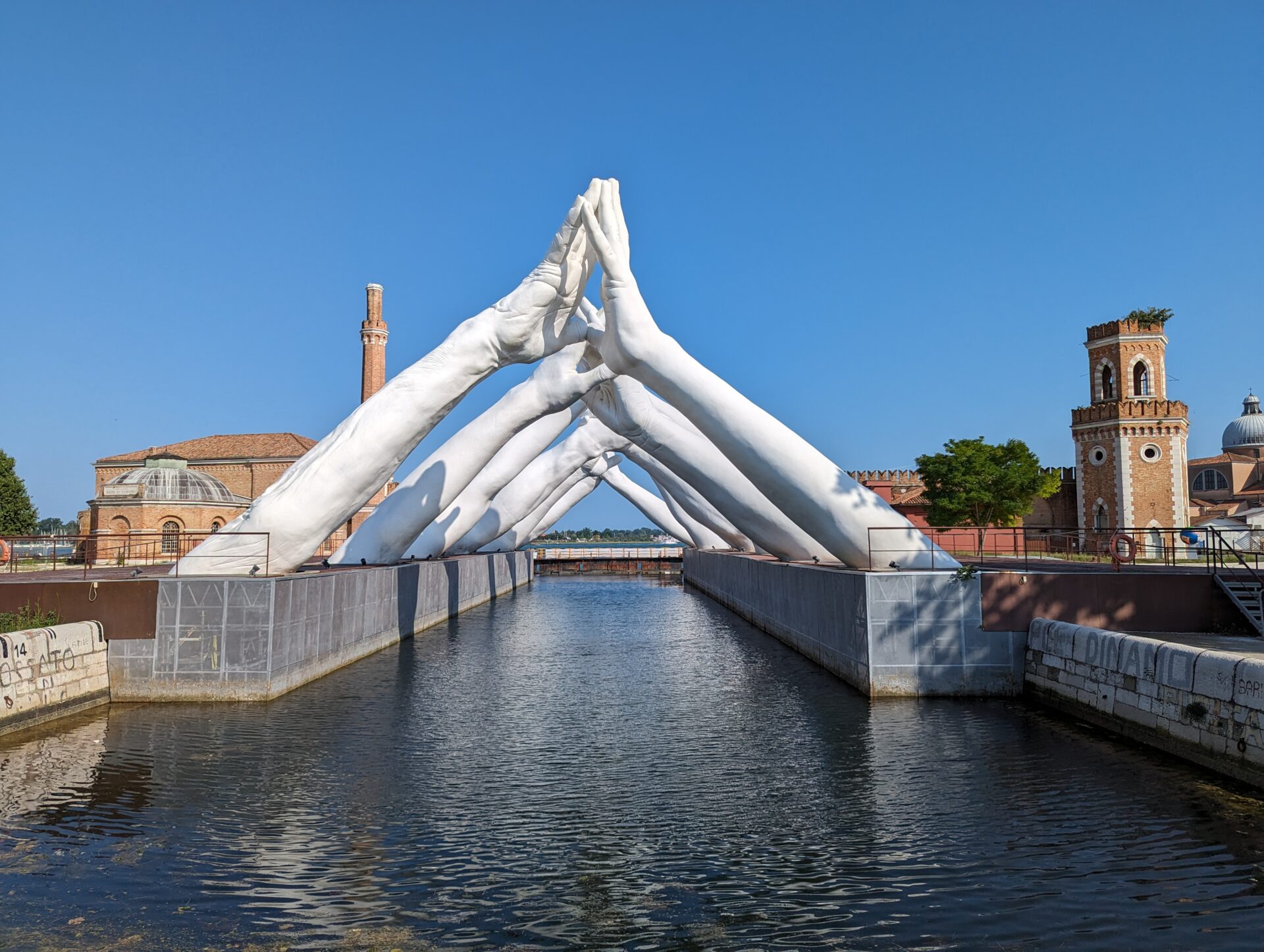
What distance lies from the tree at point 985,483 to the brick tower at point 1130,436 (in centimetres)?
230

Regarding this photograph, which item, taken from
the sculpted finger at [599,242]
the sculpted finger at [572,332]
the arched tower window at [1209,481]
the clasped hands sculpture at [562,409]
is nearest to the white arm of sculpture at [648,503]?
the clasped hands sculpture at [562,409]

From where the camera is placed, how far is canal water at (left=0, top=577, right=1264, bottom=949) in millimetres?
4961

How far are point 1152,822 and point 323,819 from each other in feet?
20.6

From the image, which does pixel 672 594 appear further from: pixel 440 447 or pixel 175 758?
pixel 175 758

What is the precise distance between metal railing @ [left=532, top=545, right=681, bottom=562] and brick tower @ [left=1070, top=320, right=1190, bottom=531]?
92.5 feet

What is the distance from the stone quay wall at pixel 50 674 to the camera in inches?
371

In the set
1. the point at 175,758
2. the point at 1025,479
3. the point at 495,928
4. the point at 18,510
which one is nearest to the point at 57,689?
the point at 175,758

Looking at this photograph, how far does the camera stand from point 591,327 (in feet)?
56.4

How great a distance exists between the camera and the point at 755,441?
44.7ft

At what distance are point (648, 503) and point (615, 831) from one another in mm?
40366

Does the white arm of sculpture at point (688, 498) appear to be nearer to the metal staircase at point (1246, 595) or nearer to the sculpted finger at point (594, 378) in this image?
the sculpted finger at point (594, 378)

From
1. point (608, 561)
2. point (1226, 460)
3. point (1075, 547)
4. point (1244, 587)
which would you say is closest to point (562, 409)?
point (1244, 587)

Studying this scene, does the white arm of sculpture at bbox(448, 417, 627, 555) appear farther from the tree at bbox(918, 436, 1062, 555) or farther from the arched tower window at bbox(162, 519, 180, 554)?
the tree at bbox(918, 436, 1062, 555)

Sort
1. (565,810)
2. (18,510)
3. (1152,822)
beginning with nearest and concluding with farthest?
(1152,822)
(565,810)
(18,510)
